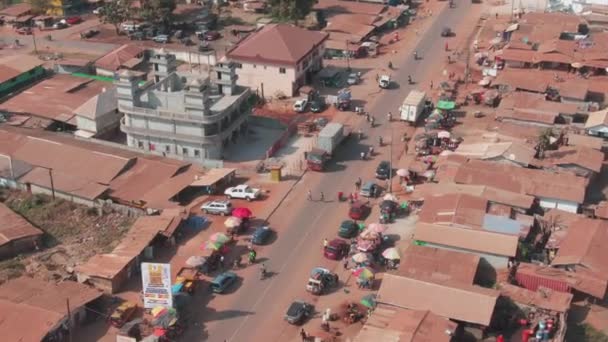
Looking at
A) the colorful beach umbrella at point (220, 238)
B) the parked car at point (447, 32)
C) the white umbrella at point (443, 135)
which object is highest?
the parked car at point (447, 32)

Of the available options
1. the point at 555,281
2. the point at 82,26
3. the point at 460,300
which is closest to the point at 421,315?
the point at 460,300

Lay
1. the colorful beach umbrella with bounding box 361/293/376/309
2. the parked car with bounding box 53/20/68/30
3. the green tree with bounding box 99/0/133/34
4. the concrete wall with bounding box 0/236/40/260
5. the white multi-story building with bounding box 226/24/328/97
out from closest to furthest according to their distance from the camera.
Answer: the colorful beach umbrella with bounding box 361/293/376/309
the concrete wall with bounding box 0/236/40/260
the white multi-story building with bounding box 226/24/328/97
the green tree with bounding box 99/0/133/34
the parked car with bounding box 53/20/68/30

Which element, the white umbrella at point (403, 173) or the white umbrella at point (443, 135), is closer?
the white umbrella at point (403, 173)

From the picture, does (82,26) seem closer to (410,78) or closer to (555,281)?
(410,78)

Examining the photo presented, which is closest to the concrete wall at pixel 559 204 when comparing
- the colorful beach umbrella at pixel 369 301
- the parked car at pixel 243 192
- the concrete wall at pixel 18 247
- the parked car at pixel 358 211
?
the parked car at pixel 358 211

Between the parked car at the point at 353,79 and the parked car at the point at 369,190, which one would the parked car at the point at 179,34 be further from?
the parked car at the point at 369,190

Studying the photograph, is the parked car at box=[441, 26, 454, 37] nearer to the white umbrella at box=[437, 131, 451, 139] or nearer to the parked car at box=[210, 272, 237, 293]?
the white umbrella at box=[437, 131, 451, 139]

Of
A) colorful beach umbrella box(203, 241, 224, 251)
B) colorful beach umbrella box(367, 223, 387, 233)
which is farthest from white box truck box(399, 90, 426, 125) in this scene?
colorful beach umbrella box(203, 241, 224, 251)

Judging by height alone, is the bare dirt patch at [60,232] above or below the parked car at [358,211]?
below
